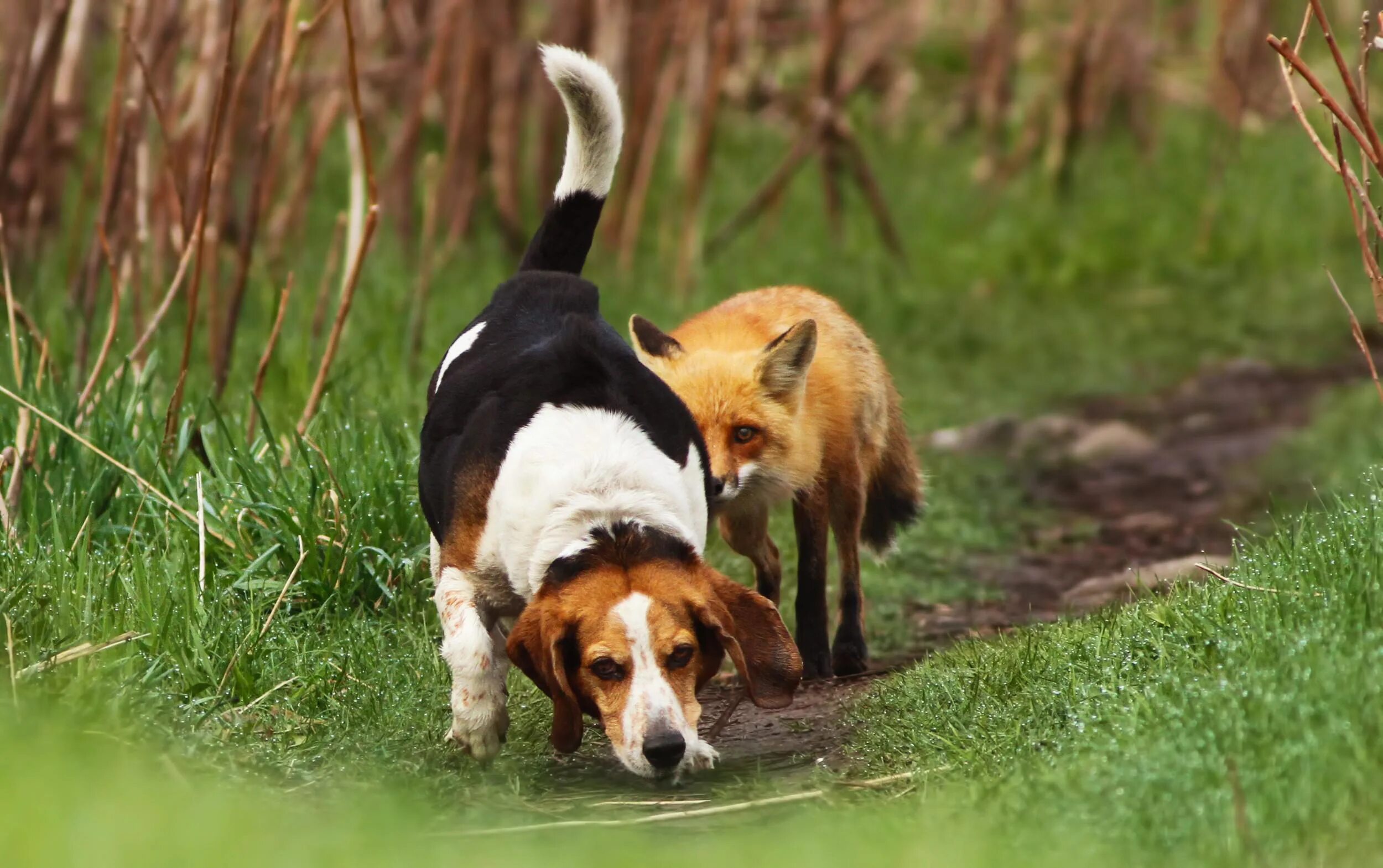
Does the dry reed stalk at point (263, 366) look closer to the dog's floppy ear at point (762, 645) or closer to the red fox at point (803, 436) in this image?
the red fox at point (803, 436)

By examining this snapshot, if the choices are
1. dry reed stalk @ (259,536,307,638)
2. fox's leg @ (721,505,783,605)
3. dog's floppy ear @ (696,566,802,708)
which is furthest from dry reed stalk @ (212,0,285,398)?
dog's floppy ear @ (696,566,802,708)

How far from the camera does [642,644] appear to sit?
12.1ft

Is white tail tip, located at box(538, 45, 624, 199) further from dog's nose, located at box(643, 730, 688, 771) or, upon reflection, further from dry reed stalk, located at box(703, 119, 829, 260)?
dry reed stalk, located at box(703, 119, 829, 260)

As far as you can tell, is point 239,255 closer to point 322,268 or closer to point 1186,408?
point 322,268

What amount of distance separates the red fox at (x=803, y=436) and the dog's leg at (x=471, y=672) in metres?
0.88

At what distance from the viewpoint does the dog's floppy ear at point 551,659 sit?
3.75 metres

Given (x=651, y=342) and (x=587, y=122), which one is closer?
(x=587, y=122)

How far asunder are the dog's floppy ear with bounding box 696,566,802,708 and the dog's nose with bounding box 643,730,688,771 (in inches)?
13.6

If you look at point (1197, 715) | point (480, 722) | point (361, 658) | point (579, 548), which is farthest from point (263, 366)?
point (1197, 715)

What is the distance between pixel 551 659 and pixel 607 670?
128 millimetres

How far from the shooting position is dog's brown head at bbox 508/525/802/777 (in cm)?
368

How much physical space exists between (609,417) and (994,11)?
9658 mm

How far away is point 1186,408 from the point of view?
9.09 meters

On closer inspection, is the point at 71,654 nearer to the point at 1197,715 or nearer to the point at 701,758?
the point at 701,758
